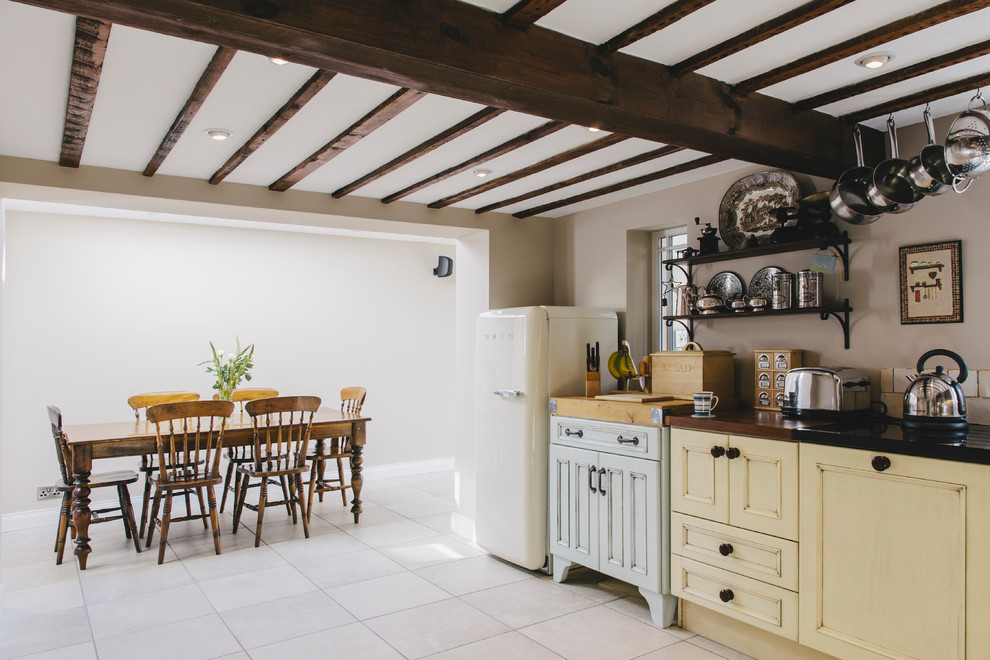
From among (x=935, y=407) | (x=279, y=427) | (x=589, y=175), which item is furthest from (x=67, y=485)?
(x=935, y=407)

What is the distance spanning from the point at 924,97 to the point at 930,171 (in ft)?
1.22

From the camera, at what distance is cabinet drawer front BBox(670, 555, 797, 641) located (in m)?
2.65

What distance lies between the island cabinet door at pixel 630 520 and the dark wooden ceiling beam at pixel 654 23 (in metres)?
1.92

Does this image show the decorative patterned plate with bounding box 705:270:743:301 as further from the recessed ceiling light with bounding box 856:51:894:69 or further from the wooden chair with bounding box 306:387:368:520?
the wooden chair with bounding box 306:387:368:520

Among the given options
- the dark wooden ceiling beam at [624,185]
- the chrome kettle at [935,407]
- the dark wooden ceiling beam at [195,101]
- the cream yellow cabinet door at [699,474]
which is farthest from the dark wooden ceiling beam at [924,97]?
the dark wooden ceiling beam at [195,101]

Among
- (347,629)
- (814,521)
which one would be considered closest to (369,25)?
(814,521)

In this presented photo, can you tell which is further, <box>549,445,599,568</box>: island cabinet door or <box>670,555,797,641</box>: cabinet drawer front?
<box>549,445,599,568</box>: island cabinet door

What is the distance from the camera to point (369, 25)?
1.80 metres

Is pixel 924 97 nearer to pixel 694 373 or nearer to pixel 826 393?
pixel 826 393

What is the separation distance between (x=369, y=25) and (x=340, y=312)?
4.97 m

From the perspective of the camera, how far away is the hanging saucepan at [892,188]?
8.61ft

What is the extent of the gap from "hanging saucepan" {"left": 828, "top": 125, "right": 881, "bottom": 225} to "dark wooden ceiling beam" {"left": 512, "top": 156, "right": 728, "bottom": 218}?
23.4 inches

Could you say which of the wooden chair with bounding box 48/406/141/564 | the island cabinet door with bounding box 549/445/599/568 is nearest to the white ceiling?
the island cabinet door with bounding box 549/445/599/568

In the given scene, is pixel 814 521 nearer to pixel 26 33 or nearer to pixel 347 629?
pixel 347 629
